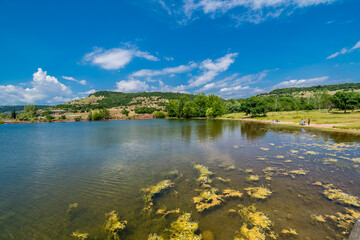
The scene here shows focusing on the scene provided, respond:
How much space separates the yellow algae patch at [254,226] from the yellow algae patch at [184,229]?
6.18ft

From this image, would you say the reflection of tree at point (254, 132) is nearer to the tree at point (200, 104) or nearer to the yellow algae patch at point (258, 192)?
the yellow algae patch at point (258, 192)

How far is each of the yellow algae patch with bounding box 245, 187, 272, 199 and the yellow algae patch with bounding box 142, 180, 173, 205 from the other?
554 centimetres

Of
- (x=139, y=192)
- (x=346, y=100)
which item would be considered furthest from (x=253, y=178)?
(x=346, y=100)

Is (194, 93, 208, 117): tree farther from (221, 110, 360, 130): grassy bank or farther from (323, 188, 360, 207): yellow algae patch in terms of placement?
(323, 188, 360, 207): yellow algae patch

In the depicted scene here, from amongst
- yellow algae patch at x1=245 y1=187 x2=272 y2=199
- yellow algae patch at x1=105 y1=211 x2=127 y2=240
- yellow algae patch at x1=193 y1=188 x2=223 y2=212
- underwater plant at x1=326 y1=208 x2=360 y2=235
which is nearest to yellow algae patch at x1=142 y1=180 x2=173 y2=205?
yellow algae patch at x1=105 y1=211 x2=127 y2=240

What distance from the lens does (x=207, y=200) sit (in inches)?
361

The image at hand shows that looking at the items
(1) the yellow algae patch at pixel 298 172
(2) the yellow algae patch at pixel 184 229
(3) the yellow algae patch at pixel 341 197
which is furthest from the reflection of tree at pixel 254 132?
(2) the yellow algae patch at pixel 184 229

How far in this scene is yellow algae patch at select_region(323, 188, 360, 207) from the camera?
28.4ft

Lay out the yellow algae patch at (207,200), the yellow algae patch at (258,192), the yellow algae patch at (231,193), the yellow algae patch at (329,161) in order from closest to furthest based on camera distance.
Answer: the yellow algae patch at (207,200) < the yellow algae patch at (258,192) < the yellow algae patch at (231,193) < the yellow algae patch at (329,161)

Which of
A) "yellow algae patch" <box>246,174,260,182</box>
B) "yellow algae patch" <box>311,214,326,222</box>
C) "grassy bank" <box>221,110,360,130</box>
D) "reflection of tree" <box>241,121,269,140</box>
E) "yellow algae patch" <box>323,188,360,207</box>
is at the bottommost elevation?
"yellow algae patch" <box>311,214,326,222</box>

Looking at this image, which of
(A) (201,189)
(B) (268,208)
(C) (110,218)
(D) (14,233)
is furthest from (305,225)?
(D) (14,233)

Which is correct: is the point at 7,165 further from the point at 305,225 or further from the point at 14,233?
the point at 305,225

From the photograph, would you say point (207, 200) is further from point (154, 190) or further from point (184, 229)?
point (154, 190)

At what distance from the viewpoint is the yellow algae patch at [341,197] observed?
341 inches
